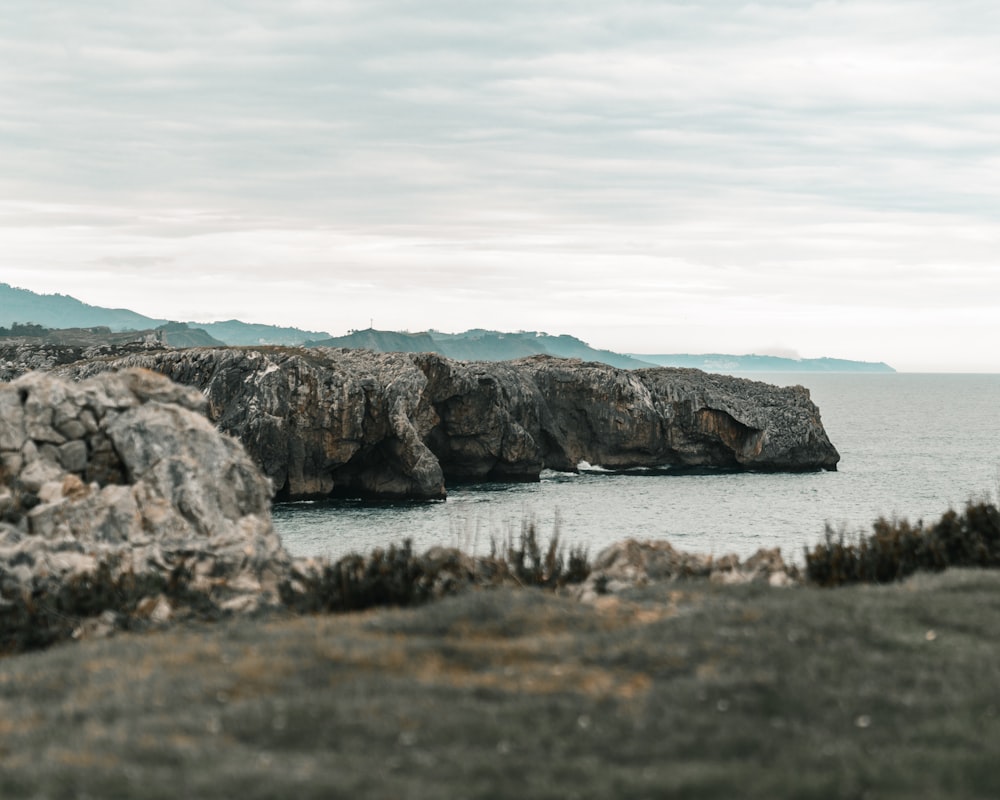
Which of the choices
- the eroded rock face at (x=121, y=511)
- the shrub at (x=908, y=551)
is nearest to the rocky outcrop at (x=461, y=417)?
the eroded rock face at (x=121, y=511)

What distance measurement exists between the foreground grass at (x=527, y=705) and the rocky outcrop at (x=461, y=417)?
6391 centimetres

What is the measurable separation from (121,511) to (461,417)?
2815 inches

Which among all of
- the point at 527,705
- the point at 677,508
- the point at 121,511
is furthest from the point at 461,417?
the point at 527,705

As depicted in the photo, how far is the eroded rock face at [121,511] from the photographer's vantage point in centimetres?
1730

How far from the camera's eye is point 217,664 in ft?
40.4

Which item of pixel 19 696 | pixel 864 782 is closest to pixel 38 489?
pixel 19 696

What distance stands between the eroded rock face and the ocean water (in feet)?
64.2

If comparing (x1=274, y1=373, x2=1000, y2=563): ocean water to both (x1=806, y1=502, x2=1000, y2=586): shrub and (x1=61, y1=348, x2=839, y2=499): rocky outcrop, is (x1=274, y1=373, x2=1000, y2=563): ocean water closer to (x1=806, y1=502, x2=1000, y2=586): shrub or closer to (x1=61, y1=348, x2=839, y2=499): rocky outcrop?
(x1=61, y1=348, x2=839, y2=499): rocky outcrop

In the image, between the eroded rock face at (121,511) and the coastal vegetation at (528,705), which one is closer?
the coastal vegetation at (528,705)

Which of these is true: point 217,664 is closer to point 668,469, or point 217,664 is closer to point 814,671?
point 814,671

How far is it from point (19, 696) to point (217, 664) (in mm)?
2378

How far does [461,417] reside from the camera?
310ft

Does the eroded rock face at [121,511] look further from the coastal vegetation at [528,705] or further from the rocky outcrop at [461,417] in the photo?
the rocky outcrop at [461,417]

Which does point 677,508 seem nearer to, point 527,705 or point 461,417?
point 461,417
